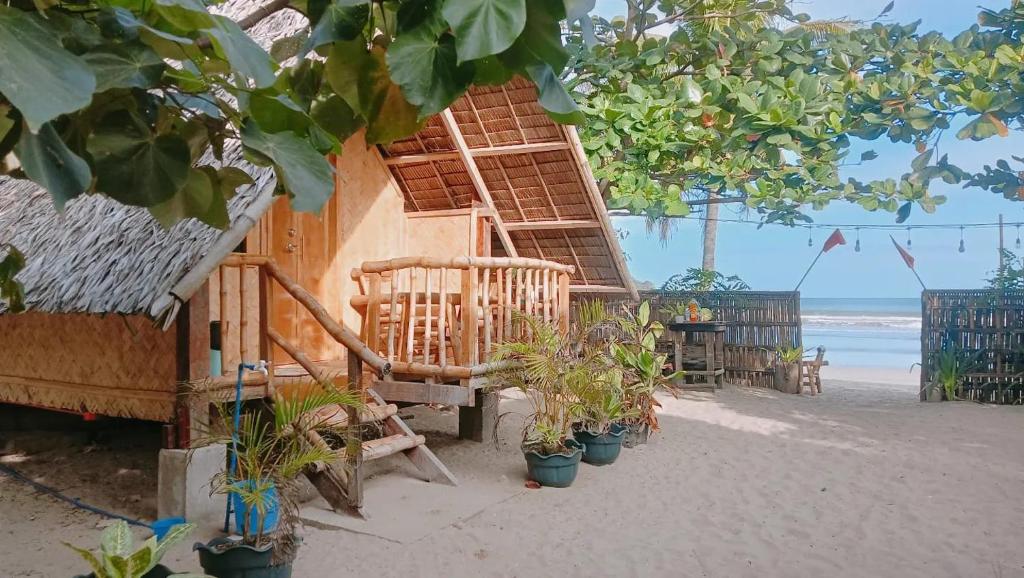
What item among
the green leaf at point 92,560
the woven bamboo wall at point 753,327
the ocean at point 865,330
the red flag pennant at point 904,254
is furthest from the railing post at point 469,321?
the ocean at point 865,330

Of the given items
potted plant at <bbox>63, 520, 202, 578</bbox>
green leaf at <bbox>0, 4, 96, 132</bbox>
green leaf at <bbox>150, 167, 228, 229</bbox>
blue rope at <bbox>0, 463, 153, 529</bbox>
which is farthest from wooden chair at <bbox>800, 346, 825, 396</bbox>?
green leaf at <bbox>0, 4, 96, 132</bbox>

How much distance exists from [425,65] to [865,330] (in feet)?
125

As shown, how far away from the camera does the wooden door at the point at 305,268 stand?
6.26 meters

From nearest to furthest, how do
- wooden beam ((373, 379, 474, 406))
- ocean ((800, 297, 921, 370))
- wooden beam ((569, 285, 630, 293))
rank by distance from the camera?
1. wooden beam ((373, 379, 474, 406))
2. wooden beam ((569, 285, 630, 293))
3. ocean ((800, 297, 921, 370))

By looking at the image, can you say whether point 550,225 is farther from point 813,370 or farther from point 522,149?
point 813,370

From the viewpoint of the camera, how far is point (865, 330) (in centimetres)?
3494

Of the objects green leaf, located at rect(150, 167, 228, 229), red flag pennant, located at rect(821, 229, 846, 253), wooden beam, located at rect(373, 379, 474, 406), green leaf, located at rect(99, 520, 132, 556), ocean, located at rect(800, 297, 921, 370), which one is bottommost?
ocean, located at rect(800, 297, 921, 370)

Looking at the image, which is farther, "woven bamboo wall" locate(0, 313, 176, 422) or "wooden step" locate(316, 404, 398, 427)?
"woven bamboo wall" locate(0, 313, 176, 422)

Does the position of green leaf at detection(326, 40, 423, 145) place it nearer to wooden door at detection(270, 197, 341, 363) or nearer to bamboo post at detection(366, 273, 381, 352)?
bamboo post at detection(366, 273, 381, 352)

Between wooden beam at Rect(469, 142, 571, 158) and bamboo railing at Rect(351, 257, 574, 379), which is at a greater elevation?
wooden beam at Rect(469, 142, 571, 158)

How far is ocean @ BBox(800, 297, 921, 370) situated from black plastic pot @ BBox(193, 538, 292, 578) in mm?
24354

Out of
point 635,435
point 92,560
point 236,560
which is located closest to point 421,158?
point 635,435

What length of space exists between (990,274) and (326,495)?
1064 centimetres

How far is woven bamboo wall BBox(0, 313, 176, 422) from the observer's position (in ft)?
15.8
